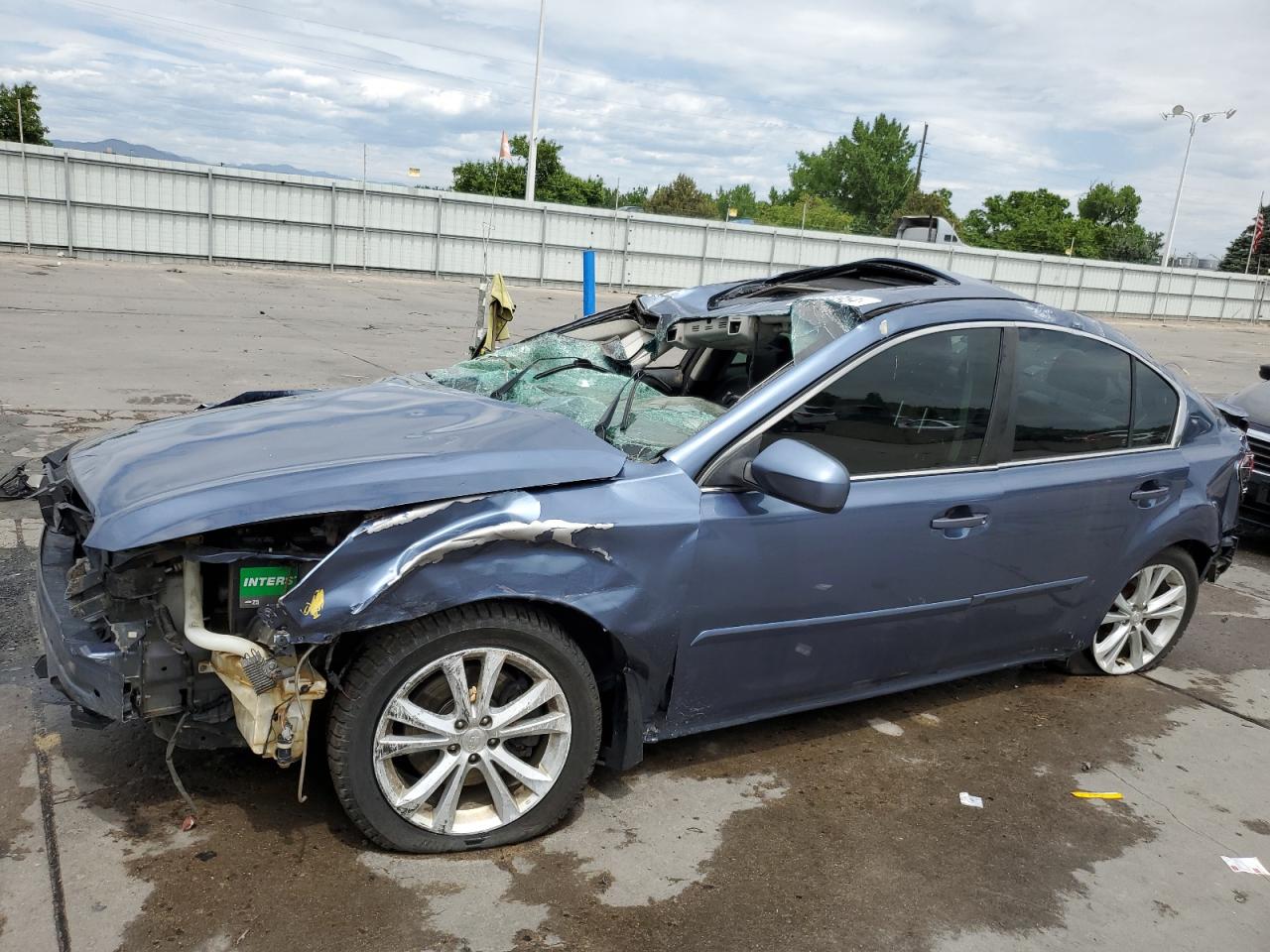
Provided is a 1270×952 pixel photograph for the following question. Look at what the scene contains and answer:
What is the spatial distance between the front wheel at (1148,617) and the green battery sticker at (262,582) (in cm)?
345

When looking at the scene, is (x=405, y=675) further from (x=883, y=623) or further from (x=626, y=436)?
(x=883, y=623)

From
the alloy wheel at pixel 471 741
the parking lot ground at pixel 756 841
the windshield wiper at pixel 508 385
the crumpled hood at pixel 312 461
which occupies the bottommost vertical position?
the parking lot ground at pixel 756 841

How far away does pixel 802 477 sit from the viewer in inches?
117

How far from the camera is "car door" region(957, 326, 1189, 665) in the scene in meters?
3.82

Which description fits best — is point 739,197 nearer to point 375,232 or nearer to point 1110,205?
point 1110,205

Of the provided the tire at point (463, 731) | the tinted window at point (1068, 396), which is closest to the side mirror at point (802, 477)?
the tire at point (463, 731)

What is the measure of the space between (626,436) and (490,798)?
121cm

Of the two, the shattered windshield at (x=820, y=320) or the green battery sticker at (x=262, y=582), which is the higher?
the shattered windshield at (x=820, y=320)

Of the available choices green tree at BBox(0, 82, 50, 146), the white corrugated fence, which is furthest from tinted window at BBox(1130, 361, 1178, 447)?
green tree at BBox(0, 82, 50, 146)

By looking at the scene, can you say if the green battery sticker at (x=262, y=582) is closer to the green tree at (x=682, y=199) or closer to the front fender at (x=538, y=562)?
the front fender at (x=538, y=562)

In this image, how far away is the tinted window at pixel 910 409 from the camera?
11.2 ft

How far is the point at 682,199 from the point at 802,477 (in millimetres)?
82522

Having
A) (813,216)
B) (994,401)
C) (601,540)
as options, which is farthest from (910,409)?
(813,216)

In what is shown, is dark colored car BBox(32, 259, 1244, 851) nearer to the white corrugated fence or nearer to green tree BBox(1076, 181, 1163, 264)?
the white corrugated fence
